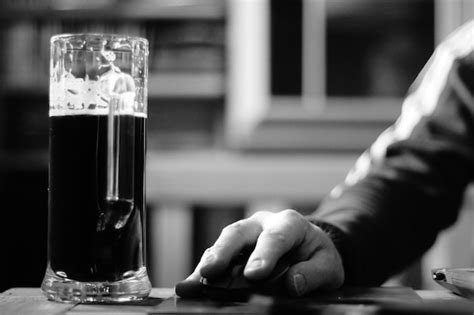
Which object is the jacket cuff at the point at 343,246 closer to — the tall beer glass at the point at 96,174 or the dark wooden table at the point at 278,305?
the dark wooden table at the point at 278,305

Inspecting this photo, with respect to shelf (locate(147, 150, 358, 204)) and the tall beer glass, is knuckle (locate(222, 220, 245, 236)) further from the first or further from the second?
shelf (locate(147, 150, 358, 204))

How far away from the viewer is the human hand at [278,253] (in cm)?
83

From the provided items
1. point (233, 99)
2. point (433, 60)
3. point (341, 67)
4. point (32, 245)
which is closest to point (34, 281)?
point (32, 245)

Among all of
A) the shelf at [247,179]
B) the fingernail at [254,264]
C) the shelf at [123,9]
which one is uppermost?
the shelf at [123,9]

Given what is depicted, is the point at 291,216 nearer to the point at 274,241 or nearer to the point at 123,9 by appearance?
the point at 274,241

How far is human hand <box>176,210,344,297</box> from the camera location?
826mm

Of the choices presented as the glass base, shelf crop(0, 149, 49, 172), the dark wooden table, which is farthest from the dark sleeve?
shelf crop(0, 149, 49, 172)

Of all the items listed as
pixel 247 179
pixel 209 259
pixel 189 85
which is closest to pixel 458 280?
pixel 209 259

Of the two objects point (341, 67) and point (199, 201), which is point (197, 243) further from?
point (341, 67)

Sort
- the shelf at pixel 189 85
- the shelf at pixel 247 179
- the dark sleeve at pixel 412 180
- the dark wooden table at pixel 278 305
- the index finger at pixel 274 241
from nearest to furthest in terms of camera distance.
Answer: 1. the dark wooden table at pixel 278 305
2. the index finger at pixel 274 241
3. the dark sleeve at pixel 412 180
4. the shelf at pixel 247 179
5. the shelf at pixel 189 85

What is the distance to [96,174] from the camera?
76 centimetres

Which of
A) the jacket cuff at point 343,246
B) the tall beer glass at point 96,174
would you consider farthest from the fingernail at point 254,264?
the jacket cuff at point 343,246

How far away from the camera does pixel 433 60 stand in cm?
155

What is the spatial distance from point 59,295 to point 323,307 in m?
0.26
